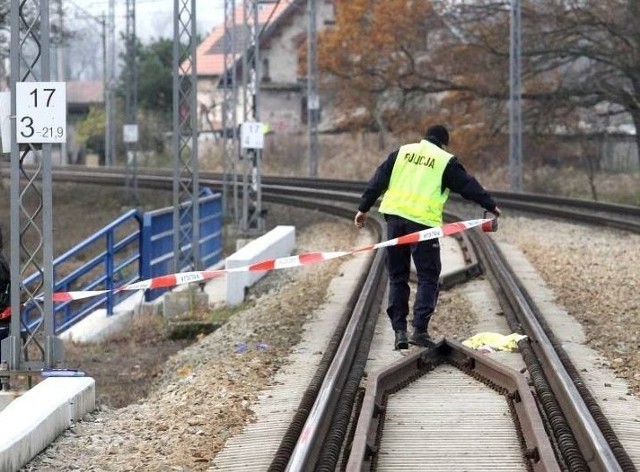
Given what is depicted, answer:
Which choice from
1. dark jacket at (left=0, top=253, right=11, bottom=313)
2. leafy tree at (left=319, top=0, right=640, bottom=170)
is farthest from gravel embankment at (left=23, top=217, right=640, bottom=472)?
leafy tree at (left=319, top=0, right=640, bottom=170)

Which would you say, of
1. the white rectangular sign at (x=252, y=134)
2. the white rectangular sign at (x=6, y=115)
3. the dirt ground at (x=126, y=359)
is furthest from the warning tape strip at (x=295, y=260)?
the white rectangular sign at (x=252, y=134)

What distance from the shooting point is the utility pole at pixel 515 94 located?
41562mm

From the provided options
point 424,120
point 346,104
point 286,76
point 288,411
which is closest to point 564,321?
point 288,411

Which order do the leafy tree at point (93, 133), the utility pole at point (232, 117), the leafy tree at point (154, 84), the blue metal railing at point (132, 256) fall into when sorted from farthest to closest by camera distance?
the leafy tree at point (93, 133)
the leafy tree at point (154, 84)
the utility pole at point (232, 117)
the blue metal railing at point (132, 256)

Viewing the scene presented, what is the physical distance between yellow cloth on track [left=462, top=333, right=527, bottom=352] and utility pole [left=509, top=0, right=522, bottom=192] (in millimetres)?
30237

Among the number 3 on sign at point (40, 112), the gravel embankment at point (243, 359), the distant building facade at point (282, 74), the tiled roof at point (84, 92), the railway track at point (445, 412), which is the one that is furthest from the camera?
the tiled roof at point (84, 92)

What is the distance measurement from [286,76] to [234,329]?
6805 cm

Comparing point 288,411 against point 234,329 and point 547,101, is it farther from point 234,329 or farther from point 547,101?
point 547,101

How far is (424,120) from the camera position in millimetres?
56375

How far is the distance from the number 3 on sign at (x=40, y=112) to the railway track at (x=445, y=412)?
2721 millimetres

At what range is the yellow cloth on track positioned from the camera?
11758mm

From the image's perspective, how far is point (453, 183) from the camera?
1127 cm

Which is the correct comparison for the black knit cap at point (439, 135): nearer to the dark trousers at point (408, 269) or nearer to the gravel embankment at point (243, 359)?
the dark trousers at point (408, 269)

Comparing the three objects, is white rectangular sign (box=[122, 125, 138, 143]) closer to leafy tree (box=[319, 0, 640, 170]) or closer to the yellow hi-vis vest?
leafy tree (box=[319, 0, 640, 170])
